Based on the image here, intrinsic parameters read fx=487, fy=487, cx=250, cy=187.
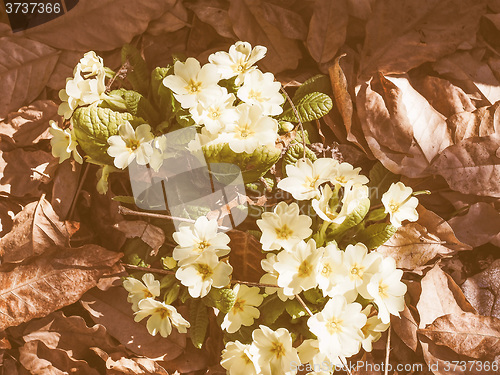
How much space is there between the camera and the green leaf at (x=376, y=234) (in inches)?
81.0

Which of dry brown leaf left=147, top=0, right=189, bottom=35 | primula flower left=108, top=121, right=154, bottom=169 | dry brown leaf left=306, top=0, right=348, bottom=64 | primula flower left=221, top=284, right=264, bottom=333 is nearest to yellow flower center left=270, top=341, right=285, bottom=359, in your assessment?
primula flower left=221, top=284, right=264, bottom=333

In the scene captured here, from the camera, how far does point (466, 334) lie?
84.6 inches

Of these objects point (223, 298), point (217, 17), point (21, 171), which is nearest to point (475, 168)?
point (223, 298)

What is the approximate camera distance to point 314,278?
1814mm

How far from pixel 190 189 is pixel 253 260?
435 mm

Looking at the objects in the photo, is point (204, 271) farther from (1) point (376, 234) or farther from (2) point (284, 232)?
(1) point (376, 234)

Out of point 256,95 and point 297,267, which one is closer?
point 297,267

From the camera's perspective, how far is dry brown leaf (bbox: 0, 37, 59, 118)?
8.01ft

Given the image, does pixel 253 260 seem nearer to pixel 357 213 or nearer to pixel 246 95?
pixel 357 213

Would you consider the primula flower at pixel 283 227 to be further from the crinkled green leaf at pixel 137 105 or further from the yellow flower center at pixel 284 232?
the crinkled green leaf at pixel 137 105

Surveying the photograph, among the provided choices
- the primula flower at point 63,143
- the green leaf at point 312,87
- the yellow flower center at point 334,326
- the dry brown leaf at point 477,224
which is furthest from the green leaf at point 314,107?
the primula flower at point 63,143

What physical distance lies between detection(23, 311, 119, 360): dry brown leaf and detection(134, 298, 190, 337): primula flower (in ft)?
1.12

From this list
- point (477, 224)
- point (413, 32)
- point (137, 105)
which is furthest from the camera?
point (413, 32)

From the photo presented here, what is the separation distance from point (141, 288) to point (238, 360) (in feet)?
1.63
